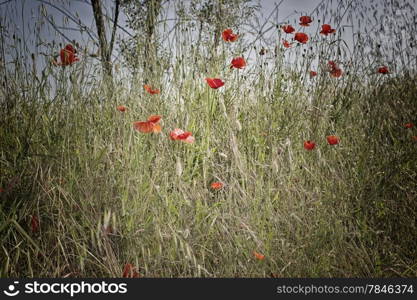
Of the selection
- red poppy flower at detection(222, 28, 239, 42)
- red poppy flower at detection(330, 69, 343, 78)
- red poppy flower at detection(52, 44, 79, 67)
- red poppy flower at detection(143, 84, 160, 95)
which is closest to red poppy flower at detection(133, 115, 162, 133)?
red poppy flower at detection(143, 84, 160, 95)

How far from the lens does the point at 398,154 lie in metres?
2.04

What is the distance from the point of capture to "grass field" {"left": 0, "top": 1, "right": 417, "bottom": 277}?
4.88ft

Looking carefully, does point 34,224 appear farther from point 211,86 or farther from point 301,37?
point 301,37

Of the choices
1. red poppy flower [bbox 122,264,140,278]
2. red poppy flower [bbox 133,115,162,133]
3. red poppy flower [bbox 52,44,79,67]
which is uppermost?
red poppy flower [bbox 52,44,79,67]

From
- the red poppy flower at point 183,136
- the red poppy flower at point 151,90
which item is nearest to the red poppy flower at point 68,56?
the red poppy flower at point 151,90

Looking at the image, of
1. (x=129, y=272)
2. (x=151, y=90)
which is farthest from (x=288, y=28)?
(x=129, y=272)

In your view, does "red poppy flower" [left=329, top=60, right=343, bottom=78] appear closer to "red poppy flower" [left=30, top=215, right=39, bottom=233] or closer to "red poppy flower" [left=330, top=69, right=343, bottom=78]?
"red poppy flower" [left=330, top=69, right=343, bottom=78]

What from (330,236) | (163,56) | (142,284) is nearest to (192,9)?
(163,56)

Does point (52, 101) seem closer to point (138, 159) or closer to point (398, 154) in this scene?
point (138, 159)

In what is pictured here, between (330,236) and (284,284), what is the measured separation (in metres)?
0.39

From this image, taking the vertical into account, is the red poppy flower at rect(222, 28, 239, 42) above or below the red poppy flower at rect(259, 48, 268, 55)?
above

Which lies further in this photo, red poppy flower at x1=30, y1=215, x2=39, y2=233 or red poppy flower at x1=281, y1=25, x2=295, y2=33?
red poppy flower at x1=281, y1=25, x2=295, y2=33

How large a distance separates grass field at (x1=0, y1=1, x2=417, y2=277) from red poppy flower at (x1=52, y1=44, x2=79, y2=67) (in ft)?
0.18

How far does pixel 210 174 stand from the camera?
211 centimetres
